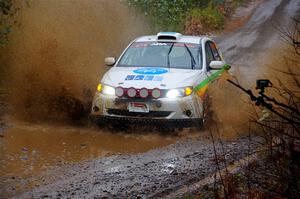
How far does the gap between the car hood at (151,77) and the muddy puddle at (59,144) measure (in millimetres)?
838

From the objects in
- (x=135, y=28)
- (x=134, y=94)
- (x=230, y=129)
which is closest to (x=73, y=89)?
(x=134, y=94)

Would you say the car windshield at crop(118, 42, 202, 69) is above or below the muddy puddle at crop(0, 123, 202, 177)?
above

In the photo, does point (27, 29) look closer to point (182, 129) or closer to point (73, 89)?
point (73, 89)

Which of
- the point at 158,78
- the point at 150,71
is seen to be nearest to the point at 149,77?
the point at 158,78

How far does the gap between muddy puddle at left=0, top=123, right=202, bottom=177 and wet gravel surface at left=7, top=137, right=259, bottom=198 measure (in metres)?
0.36

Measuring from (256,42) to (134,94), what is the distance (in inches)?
548

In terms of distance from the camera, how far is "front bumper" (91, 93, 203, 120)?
351 inches

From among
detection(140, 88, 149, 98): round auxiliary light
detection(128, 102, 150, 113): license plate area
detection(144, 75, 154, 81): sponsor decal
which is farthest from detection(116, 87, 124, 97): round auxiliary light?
detection(144, 75, 154, 81): sponsor decal

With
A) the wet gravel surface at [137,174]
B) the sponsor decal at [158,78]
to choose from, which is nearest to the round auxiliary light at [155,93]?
the sponsor decal at [158,78]

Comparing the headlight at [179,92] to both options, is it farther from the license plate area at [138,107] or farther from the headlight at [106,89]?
the headlight at [106,89]

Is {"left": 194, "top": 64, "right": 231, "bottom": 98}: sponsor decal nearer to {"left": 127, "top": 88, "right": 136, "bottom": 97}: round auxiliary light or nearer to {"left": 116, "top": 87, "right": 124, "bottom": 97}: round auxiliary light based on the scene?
{"left": 127, "top": 88, "right": 136, "bottom": 97}: round auxiliary light

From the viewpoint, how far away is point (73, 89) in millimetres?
10719

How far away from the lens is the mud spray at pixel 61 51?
1050 cm

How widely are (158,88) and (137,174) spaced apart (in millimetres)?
2498
